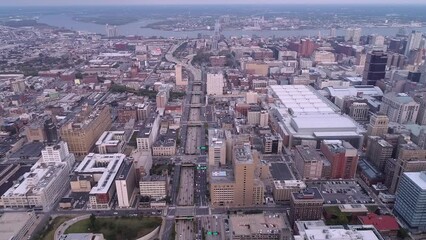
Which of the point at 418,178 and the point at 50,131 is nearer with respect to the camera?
the point at 418,178

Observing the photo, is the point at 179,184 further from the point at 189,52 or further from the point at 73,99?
the point at 189,52

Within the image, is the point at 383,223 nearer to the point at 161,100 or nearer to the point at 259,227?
the point at 259,227

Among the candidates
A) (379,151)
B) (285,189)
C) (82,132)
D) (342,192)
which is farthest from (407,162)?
(82,132)

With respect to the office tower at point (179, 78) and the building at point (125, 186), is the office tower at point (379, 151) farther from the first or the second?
the office tower at point (179, 78)

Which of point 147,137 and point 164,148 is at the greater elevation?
point 147,137

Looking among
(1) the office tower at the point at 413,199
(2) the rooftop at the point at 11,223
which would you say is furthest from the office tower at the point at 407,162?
(2) the rooftop at the point at 11,223

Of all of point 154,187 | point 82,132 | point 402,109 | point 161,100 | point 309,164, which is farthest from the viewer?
point 161,100

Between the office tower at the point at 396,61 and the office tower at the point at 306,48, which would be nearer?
Result: the office tower at the point at 396,61
